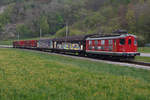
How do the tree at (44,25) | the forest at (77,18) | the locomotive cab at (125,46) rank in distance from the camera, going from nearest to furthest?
the locomotive cab at (125,46) → the forest at (77,18) → the tree at (44,25)

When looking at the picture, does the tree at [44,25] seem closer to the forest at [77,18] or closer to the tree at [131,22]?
the forest at [77,18]

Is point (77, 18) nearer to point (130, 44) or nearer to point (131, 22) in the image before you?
point (131, 22)

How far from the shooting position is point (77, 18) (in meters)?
87.9

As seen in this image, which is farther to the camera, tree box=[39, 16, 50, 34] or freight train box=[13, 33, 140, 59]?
tree box=[39, 16, 50, 34]

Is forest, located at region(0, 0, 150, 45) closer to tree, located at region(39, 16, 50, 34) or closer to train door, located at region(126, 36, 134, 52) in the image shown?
tree, located at region(39, 16, 50, 34)

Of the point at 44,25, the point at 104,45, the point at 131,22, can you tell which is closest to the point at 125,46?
the point at 104,45

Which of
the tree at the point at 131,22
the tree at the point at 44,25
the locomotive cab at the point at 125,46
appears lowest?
the locomotive cab at the point at 125,46

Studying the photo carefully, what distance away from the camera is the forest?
52.5 meters

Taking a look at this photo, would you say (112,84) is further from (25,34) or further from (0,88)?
(25,34)

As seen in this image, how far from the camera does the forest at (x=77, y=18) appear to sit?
5250 centimetres

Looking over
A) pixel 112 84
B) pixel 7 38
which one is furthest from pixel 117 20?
pixel 7 38

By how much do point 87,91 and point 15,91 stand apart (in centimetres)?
264

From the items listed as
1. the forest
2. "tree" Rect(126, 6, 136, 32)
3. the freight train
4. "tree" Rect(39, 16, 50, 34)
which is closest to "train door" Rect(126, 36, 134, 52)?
the freight train

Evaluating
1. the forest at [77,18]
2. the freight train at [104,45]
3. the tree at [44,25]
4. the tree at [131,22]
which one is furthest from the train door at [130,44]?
the tree at [44,25]
